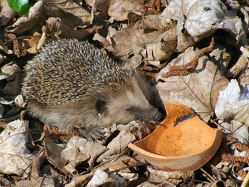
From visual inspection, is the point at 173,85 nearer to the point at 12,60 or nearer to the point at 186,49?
the point at 186,49

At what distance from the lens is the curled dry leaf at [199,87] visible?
6070mm

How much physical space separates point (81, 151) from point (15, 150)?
2.56ft

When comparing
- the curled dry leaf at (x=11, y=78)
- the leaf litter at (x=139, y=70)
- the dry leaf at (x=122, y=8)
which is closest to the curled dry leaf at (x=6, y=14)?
the leaf litter at (x=139, y=70)

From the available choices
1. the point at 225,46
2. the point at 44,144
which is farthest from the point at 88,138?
the point at 225,46

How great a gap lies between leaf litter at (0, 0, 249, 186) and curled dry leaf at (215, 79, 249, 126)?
0.01 m

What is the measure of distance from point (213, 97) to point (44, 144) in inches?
81.2

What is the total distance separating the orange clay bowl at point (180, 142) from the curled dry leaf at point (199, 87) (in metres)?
0.22

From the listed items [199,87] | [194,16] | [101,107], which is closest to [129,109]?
[101,107]

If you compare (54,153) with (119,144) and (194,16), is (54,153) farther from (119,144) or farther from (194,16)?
(194,16)

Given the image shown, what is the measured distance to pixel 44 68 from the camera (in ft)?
23.0

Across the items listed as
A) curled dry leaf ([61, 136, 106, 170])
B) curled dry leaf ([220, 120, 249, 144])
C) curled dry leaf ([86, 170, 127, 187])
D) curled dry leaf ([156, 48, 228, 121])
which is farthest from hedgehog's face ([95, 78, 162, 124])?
curled dry leaf ([86, 170, 127, 187])

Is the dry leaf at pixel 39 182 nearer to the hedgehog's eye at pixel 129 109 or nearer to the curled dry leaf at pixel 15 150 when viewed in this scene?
the curled dry leaf at pixel 15 150

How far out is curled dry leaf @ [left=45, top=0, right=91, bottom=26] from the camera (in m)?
7.46

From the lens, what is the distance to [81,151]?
6109 mm
